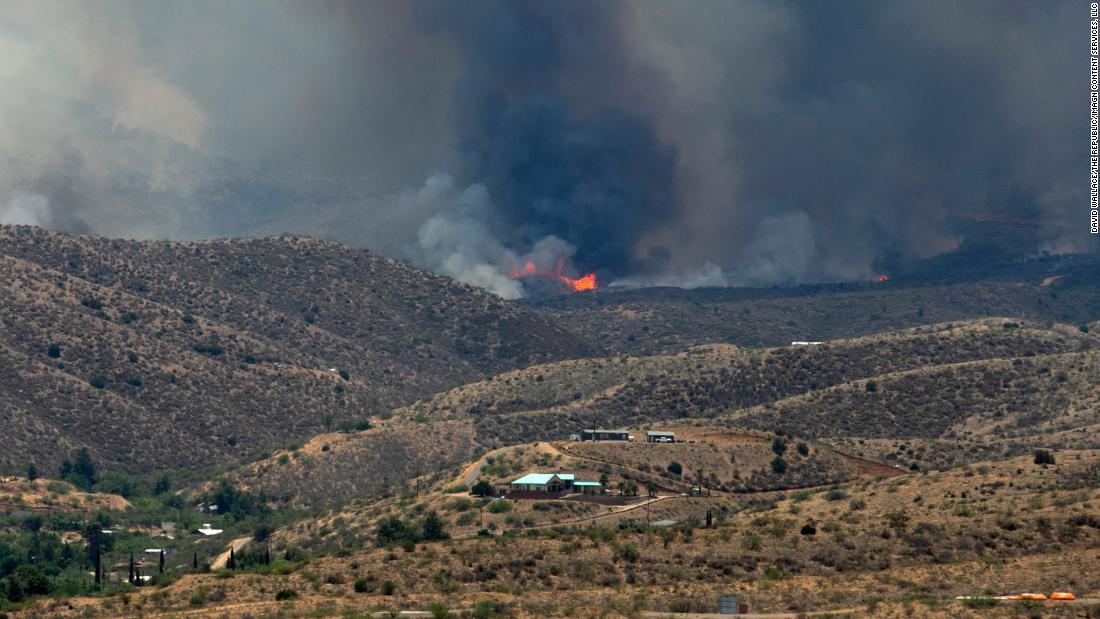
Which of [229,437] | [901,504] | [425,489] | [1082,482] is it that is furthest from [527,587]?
[229,437]

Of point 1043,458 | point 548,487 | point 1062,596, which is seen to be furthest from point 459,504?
point 1062,596

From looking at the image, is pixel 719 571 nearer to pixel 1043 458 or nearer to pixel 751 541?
pixel 751 541

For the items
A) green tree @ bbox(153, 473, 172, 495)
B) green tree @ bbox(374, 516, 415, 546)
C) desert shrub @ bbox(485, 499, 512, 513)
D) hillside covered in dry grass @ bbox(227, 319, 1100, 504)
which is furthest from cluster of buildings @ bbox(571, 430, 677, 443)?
green tree @ bbox(153, 473, 172, 495)

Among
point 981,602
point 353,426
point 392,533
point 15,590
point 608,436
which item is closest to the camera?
point 981,602

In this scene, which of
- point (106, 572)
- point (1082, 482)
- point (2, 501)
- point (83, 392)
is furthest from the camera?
point (83, 392)

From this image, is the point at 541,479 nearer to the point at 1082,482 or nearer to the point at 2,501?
the point at 1082,482

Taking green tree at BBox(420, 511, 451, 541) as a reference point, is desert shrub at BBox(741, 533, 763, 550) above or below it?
below

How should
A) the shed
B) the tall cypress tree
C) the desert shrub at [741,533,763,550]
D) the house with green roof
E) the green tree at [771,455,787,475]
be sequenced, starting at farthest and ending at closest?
the green tree at [771,455,787,475] → the shed → the house with green roof → the tall cypress tree → the desert shrub at [741,533,763,550]

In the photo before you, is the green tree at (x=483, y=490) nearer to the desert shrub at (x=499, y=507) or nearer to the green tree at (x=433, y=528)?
the desert shrub at (x=499, y=507)

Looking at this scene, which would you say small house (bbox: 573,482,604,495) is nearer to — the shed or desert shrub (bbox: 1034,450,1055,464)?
the shed

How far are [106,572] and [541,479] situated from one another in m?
34.8

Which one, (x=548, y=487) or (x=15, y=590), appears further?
(x=548, y=487)

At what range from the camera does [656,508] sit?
394ft

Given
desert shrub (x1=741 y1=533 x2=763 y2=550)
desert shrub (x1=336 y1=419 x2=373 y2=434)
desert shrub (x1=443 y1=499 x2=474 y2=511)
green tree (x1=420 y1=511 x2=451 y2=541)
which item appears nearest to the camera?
desert shrub (x1=741 y1=533 x2=763 y2=550)
